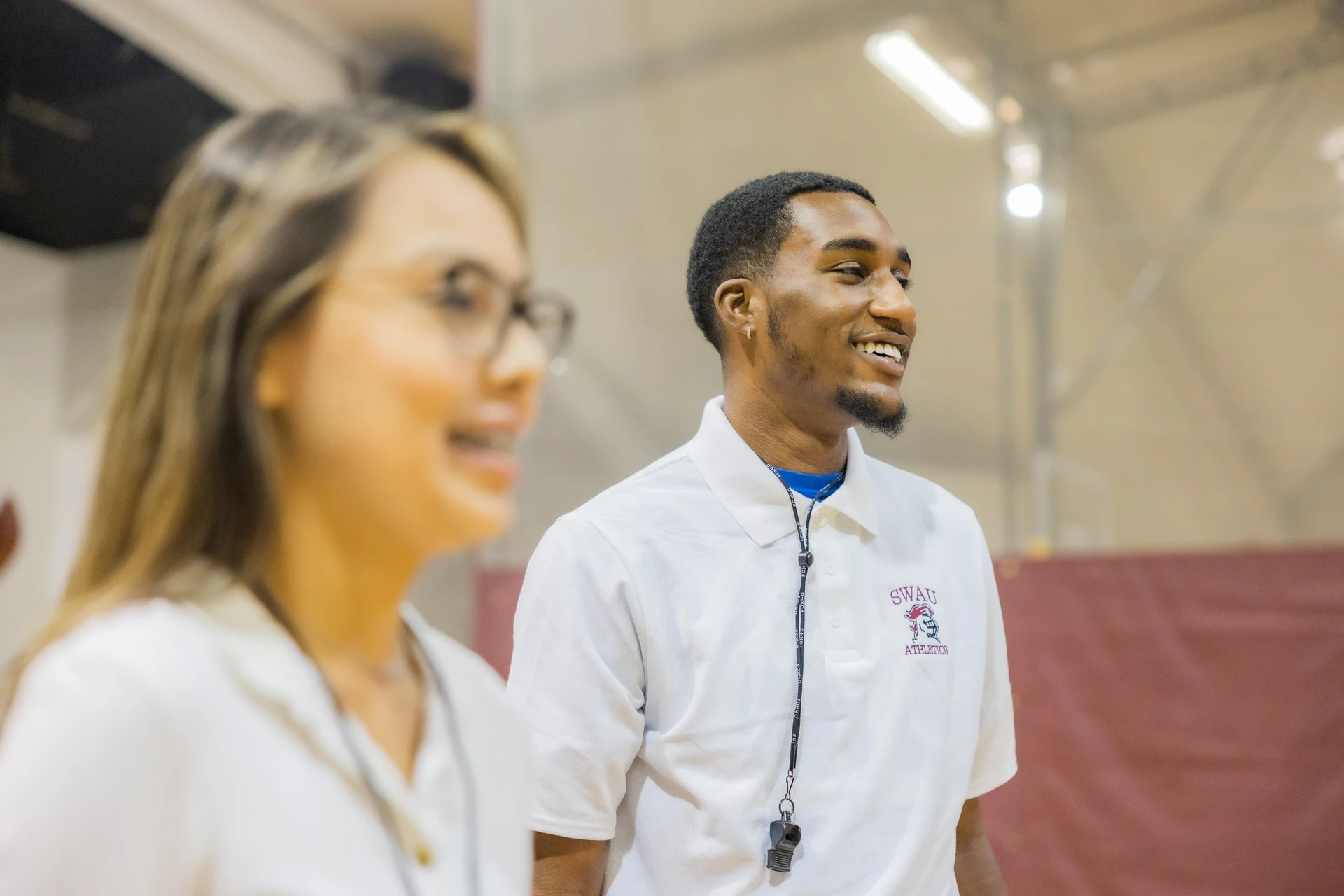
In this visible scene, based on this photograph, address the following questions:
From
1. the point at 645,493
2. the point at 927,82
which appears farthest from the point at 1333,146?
the point at 645,493

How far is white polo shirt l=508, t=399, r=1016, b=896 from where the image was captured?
102 cm

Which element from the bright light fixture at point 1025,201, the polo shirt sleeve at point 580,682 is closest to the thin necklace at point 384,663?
the polo shirt sleeve at point 580,682

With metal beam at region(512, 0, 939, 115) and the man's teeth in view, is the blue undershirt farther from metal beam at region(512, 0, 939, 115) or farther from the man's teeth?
metal beam at region(512, 0, 939, 115)

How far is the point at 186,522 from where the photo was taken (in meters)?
0.57

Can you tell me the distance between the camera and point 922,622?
1.11 m

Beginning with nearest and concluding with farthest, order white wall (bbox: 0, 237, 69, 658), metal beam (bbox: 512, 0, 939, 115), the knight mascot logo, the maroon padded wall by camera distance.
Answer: the knight mascot logo → the maroon padded wall → metal beam (bbox: 512, 0, 939, 115) → white wall (bbox: 0, 237, 69, 658)

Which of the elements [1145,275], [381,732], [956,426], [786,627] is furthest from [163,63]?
[381,732]

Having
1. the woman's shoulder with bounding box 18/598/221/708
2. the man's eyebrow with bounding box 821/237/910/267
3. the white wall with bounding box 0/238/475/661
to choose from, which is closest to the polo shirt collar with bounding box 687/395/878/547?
the man's eyebrow with bounding box 821/237/910/267

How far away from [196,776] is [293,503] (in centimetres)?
15

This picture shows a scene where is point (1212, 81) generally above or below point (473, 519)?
above

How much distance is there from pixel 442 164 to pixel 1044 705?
1.91 metres

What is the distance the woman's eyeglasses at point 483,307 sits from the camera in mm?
608

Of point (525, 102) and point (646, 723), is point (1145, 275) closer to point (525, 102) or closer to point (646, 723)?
point (525, 102)

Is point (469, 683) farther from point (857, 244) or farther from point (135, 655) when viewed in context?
point (857, 244)
